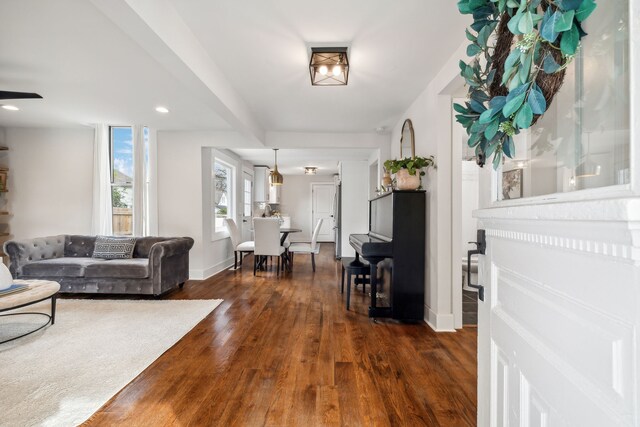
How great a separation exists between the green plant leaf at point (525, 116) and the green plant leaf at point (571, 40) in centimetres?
11

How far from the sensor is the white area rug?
5.31 ft

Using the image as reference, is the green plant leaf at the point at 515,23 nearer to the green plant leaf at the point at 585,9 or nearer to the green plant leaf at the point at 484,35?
the green plant leaf at the point at 585,9

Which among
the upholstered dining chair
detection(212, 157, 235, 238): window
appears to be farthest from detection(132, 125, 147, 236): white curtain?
the upholstered dining chair

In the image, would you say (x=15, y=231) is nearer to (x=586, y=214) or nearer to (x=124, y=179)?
(x=124, y=179)

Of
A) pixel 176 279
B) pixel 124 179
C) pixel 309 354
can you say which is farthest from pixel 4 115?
pixel 309 354

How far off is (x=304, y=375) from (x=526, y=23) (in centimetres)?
206

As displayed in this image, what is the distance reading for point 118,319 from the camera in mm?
2920

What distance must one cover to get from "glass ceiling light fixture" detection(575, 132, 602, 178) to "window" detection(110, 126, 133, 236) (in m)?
5.36

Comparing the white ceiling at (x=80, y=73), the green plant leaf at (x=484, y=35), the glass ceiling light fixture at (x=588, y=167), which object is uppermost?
the white ceiling at (x=80, y=73)

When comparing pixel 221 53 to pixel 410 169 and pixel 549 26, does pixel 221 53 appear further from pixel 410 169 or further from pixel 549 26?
pixel 549 26

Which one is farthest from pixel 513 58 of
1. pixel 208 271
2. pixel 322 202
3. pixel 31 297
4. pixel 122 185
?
pixel 322 202

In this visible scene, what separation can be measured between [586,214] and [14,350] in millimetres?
3466

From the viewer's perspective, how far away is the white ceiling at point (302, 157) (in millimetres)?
5879

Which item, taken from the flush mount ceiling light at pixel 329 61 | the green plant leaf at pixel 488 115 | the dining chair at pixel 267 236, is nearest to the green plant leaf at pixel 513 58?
the green plant leaf at pixel 488 115
